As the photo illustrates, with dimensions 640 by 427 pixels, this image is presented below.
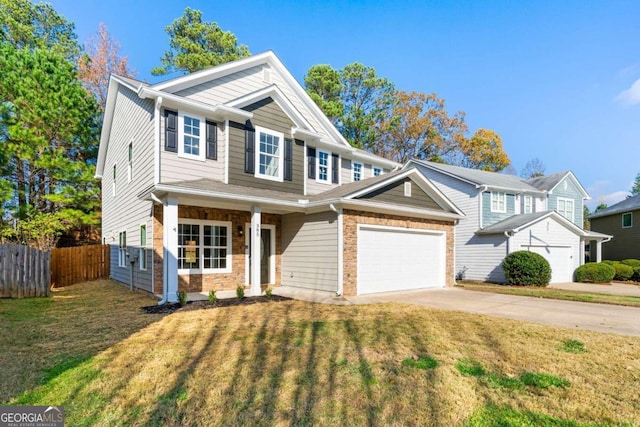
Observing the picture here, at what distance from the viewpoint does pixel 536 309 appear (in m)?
8.41

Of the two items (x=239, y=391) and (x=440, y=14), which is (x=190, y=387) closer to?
(x=239, y=391)

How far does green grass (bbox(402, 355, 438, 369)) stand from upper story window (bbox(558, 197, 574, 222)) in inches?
889

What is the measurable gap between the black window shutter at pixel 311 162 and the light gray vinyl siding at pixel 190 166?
327 cm

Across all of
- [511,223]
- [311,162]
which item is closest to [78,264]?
[311,162]

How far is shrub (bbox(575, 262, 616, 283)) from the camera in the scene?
58.4 feet

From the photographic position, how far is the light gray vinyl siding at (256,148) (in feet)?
35.1

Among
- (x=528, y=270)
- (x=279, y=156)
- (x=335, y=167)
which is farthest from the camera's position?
(x=528, y=270)

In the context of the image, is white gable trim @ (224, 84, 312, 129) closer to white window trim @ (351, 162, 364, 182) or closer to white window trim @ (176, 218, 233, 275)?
white window trim @ (351, 162, 364, 182)

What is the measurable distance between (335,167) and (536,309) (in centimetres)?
823

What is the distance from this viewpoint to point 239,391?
11.5 ft

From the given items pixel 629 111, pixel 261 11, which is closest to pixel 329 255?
pixel 261 11

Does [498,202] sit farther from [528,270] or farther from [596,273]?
[596,273]

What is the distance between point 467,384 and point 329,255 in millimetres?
6794

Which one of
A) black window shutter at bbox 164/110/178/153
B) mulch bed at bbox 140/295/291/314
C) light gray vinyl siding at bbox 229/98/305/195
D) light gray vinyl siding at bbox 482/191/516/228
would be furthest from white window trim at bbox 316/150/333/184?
light gray vinyl siding at bbox 482/191/516/228
